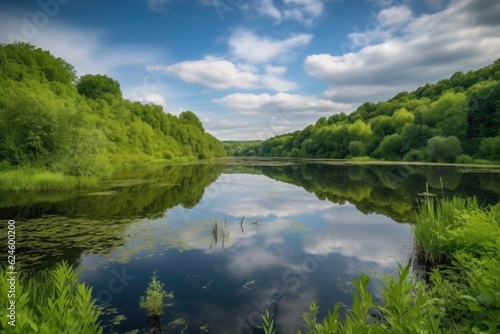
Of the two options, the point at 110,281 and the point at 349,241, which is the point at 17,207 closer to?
the point at 110,281

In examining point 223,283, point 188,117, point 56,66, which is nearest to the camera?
point 223,283

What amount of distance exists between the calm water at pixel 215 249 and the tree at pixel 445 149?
149ft

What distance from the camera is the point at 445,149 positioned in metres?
63.1

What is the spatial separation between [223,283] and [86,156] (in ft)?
91.8

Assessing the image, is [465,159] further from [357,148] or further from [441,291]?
[441,291]

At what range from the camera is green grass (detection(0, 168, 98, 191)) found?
82.4 ft

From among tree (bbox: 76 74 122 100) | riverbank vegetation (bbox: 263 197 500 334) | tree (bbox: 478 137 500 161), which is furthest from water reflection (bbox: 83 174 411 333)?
tree (bbox: 76 74 122 100)

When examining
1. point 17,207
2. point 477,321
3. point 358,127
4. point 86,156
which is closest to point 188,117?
point 358,127

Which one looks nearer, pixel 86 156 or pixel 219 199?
pixel 219 199

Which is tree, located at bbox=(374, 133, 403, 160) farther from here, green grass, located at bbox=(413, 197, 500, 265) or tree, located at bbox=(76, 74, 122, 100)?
green grass, located at bbox=(413, 197, 500, 265)

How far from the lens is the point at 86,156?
31281 millimetres

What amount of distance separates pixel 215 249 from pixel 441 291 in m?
9.22

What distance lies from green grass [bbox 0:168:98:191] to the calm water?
1846mm

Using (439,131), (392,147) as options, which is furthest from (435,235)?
(392,147)
